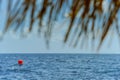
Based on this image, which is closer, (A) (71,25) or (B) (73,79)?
(A) (71,25)

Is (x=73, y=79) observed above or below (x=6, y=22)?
below

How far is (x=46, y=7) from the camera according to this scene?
4.36 ft

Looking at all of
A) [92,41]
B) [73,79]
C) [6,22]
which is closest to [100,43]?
[92,41]

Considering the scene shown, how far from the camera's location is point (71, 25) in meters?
1.33

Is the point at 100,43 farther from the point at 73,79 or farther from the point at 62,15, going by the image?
the point at 73,79

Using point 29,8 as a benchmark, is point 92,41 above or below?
below

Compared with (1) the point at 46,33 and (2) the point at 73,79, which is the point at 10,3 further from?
(2) the point at 73,79

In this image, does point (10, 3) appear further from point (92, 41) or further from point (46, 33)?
point (92, 41)

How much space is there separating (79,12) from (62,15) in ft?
0.22

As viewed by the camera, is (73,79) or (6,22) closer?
(6,22)

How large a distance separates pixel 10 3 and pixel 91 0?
0.31m

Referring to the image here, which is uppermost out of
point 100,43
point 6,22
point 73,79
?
point 6,22

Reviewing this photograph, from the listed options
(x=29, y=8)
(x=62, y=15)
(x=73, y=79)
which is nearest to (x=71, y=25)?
(x=62, y=15)

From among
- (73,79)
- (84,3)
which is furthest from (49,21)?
(73,79)
